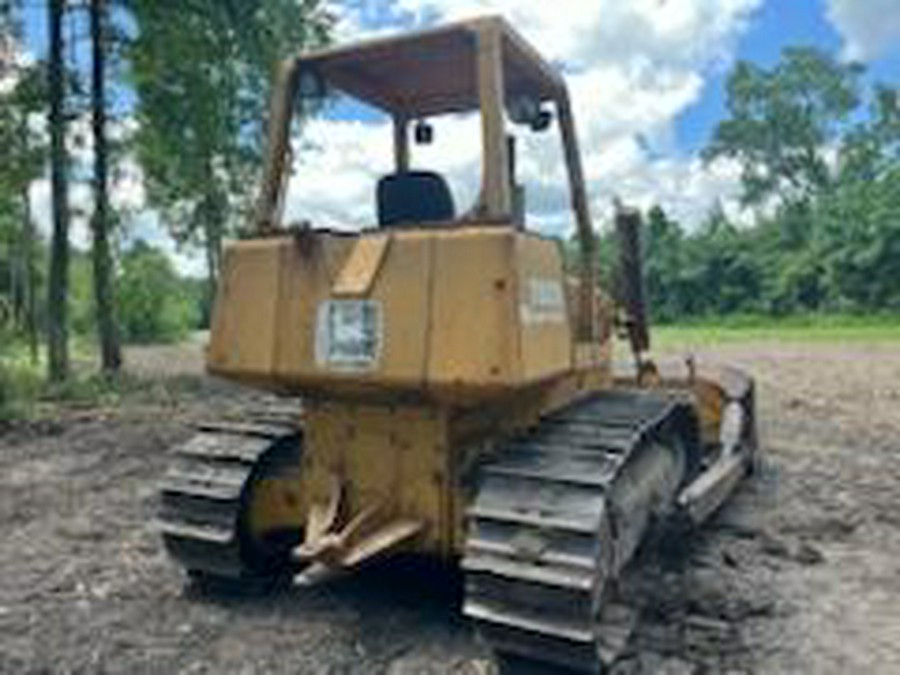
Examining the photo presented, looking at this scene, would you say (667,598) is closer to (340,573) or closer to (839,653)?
(839,653)

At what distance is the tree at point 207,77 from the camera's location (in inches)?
630

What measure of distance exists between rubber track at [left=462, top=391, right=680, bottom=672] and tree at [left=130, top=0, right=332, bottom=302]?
1219cm

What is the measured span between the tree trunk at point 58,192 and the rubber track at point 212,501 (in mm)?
11027

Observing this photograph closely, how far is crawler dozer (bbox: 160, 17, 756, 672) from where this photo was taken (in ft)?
13.2

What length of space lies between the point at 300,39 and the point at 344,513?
14.0 meters

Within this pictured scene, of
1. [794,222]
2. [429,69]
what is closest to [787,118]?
[794,222]

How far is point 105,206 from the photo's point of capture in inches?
669

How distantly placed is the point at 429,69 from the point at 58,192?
1188cm

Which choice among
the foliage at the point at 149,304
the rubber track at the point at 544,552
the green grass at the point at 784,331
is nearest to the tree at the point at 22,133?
the rubber track at the point at 544,552

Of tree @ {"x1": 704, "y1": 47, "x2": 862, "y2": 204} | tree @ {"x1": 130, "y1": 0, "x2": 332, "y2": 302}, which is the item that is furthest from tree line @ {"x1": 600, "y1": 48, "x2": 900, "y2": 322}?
tree @ {"x1": 130, "y1": 0, "x2": 332, "y2": 302}

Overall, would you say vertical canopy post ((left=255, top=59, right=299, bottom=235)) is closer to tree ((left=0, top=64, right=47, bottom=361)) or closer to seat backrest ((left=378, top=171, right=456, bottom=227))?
seat backrest ((left=378, top=171, right=456, bottom=227))

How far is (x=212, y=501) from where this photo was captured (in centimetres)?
504

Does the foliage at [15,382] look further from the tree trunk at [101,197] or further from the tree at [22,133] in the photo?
the tree trunk at [101,197]

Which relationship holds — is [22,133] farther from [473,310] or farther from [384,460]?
[473,310]
